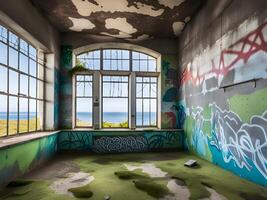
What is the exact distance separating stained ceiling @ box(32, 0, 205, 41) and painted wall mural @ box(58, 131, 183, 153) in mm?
2923

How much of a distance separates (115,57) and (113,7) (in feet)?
7.40

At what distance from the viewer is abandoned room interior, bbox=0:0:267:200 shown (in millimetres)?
3604

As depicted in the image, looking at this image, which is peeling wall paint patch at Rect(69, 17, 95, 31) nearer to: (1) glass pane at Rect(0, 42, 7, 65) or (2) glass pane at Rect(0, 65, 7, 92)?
(1) glass pane at Rect(0, 42, 7, 65)

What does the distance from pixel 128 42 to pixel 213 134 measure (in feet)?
12.9

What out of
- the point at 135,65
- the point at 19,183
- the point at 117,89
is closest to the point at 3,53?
the point at 19,183

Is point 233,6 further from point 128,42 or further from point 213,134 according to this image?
point 128,42

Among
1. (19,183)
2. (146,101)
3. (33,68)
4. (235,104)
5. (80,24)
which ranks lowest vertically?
(19,183)

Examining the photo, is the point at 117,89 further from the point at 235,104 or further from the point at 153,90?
the point at 235,104

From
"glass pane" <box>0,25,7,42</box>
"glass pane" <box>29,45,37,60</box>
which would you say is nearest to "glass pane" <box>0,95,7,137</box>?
"glass pane" <box>0,25,7,42</box>

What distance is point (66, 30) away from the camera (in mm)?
6926

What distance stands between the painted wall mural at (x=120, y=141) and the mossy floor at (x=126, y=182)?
1251 mm

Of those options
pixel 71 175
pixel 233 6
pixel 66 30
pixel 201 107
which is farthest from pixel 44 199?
pixel 66 30

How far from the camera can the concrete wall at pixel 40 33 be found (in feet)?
13.2

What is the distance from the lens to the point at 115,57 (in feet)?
24.9
